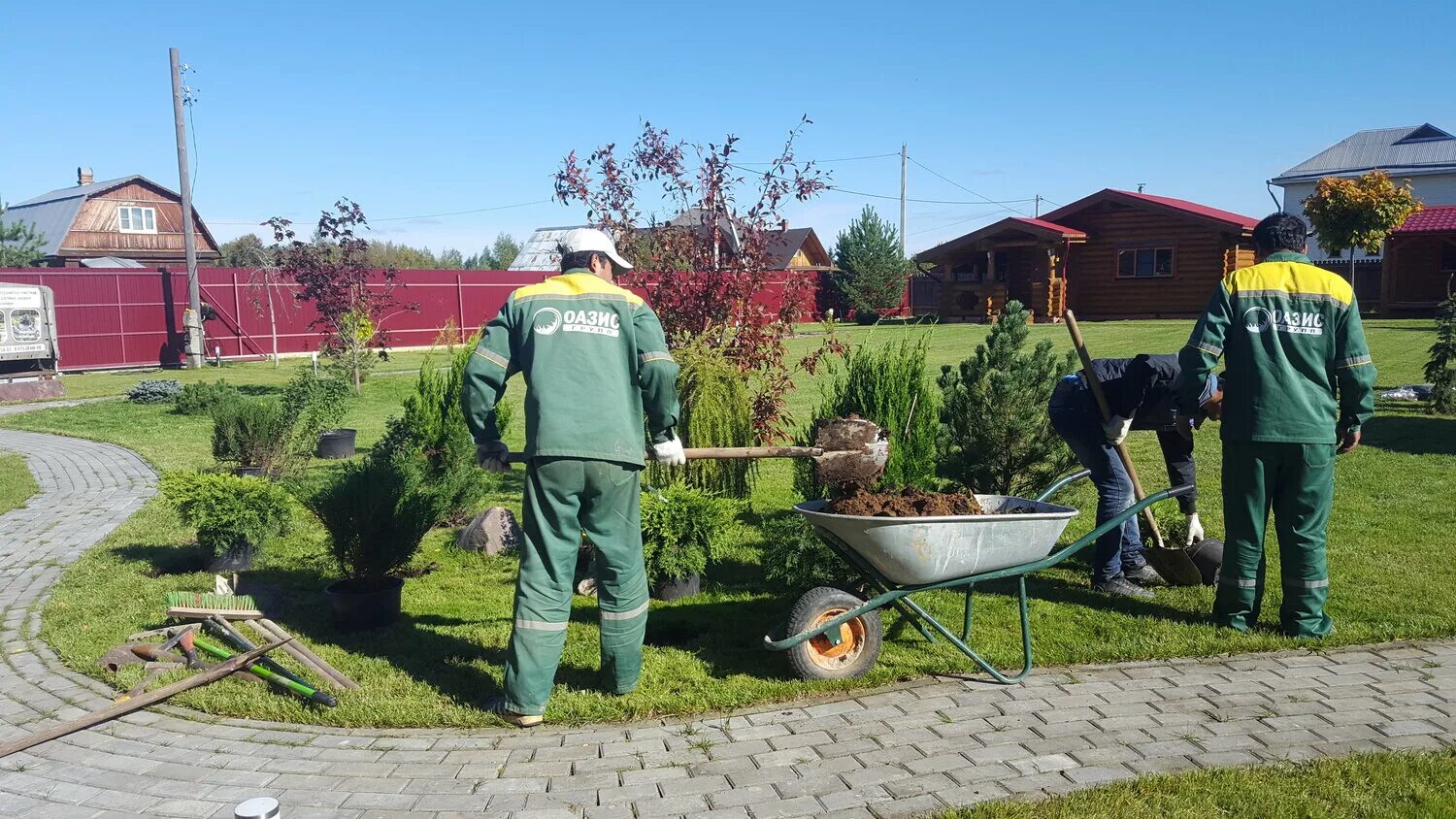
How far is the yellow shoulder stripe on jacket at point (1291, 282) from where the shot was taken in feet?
15.5

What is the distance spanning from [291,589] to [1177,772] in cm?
478

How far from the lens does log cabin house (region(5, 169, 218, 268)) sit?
39.3 m

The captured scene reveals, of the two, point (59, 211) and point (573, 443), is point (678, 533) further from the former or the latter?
point (59, 211)

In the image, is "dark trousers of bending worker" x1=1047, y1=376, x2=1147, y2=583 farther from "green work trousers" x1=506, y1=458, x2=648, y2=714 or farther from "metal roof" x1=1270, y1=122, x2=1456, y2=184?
"metal roof" x1=1270, y1=122, x2=1456, y2=184

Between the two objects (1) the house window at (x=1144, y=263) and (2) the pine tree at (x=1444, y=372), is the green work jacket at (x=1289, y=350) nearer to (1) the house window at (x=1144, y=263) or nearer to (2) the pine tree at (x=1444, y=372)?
(2) the pine tree at (x=1444, y=372)

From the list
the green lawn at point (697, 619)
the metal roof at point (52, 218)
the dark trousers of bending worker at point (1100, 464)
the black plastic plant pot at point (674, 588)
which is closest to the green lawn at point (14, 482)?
the green lawn at point (697, 619)

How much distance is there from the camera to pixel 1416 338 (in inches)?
747

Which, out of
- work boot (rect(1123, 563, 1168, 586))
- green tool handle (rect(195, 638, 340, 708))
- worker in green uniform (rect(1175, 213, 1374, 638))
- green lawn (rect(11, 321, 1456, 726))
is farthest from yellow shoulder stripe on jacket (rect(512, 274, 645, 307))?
work boot (rect(1123, 563, 1168, 586))

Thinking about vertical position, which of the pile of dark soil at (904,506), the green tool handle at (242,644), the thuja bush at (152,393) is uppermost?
the pile of dark soil at (904,506)

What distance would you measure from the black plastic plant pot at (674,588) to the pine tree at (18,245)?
38786 mm

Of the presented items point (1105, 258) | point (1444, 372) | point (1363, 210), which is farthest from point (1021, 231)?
point (1444, 372)

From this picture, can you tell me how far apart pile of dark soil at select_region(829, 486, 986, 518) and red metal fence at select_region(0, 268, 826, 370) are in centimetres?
1732

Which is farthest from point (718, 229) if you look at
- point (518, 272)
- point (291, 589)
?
point (518, 272)

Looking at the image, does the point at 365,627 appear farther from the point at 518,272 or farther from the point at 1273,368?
the point at 518,272
